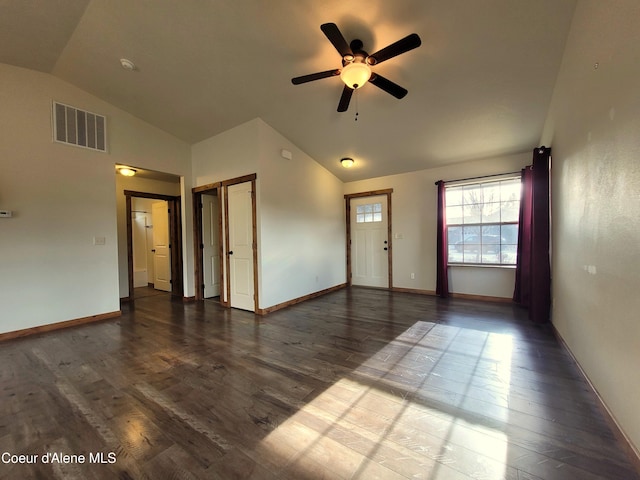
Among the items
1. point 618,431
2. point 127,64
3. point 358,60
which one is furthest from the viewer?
point 127,64

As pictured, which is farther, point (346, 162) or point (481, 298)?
point (346, 162)

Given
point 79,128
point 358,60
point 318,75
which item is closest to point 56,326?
point 79,128

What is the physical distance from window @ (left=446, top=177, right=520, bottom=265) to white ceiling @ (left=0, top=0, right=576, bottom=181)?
0.72 metres

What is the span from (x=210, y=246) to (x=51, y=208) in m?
2.37

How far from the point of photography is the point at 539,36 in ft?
8.00

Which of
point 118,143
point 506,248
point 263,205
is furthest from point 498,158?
point 118,143

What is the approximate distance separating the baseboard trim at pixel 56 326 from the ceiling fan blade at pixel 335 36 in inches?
185

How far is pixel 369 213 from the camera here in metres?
6.09

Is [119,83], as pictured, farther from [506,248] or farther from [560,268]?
[506,248]

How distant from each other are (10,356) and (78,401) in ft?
5.30

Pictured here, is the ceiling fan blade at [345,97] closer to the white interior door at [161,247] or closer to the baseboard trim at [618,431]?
the baseboard trim at [618,431]

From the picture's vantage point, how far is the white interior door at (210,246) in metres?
5.28

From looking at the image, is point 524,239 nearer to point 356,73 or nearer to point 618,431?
point 618,431

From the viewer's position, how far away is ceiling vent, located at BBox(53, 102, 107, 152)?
11.6 ft
